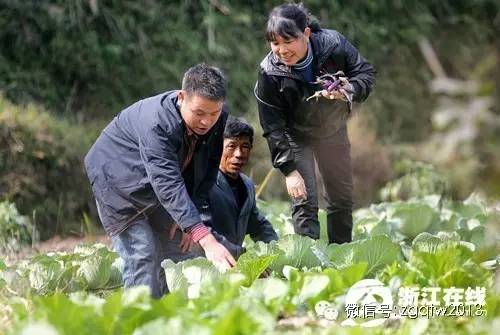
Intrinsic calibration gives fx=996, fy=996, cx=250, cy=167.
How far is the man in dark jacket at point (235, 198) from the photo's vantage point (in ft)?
16.9

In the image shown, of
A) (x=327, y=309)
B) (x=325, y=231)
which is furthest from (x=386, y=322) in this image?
(x=325, y=231)

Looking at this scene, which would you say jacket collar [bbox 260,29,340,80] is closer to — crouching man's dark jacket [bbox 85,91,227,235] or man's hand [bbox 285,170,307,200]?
man's hand [bbox 285,170,307,200]

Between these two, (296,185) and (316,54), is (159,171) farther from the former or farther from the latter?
(316,54)

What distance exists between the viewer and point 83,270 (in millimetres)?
4676

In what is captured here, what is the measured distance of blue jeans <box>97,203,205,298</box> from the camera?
447cm

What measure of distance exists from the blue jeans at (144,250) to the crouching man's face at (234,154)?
681 millimetres

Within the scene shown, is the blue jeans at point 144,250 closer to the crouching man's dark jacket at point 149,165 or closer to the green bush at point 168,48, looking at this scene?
the crouching man's dark jacket at point 149,165

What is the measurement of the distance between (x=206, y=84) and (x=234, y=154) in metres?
1.10

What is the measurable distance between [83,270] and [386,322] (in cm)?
173

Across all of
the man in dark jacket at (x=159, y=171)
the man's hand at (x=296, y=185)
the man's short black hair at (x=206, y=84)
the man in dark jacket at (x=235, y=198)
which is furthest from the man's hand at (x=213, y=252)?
the man's hand at (x=296, y=185)

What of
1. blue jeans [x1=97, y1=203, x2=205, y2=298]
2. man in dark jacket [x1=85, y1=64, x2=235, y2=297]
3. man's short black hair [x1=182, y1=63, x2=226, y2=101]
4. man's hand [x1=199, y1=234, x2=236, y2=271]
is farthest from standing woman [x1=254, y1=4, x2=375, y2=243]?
man's hand [x1=199, y1=234, x2=236, y2=271]

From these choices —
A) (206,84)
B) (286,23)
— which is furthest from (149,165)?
A: (286,23)

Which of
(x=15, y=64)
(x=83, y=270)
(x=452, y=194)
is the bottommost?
(x=452, y=194)

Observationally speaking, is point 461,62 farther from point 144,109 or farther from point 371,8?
point 144,109
